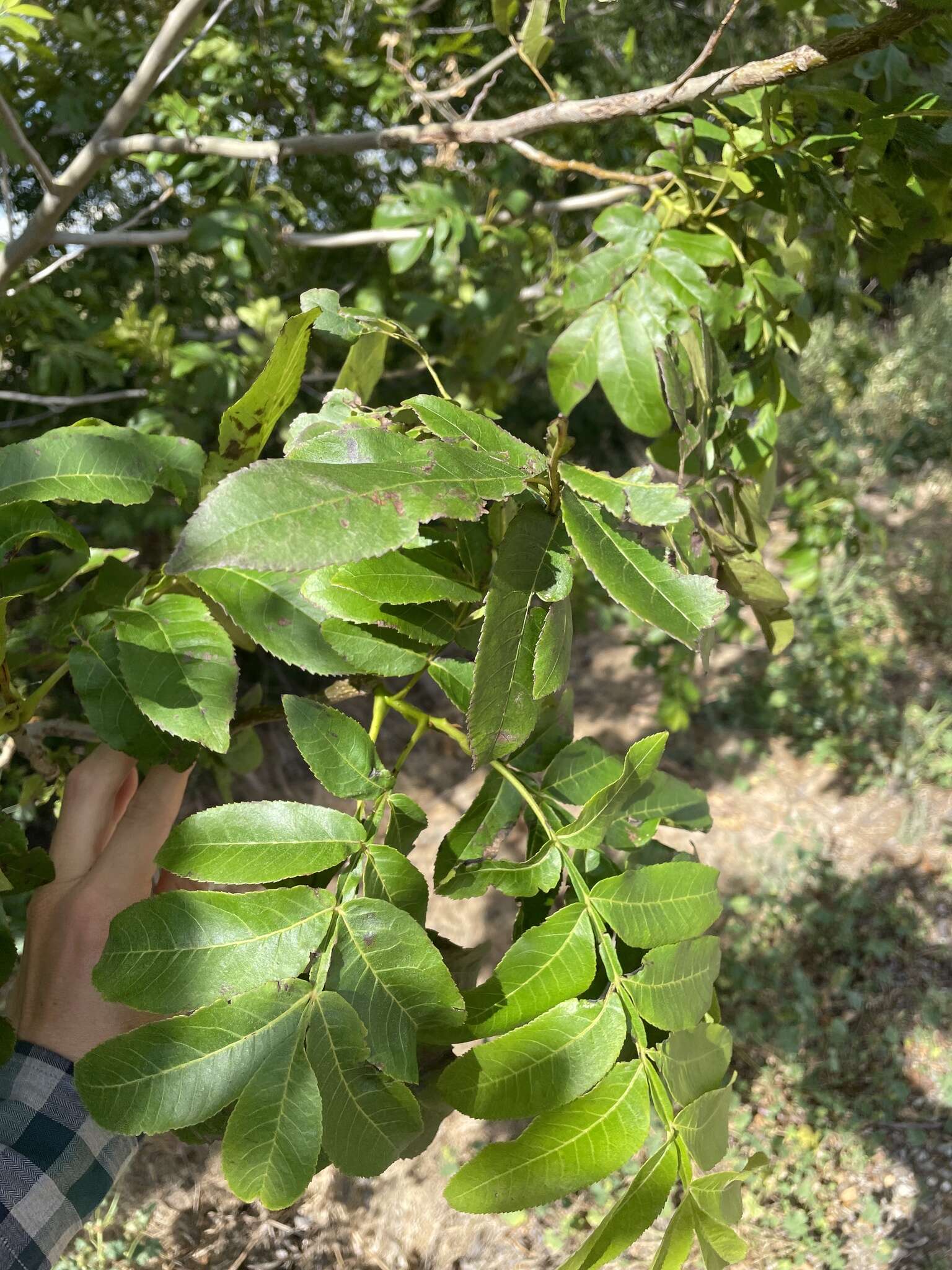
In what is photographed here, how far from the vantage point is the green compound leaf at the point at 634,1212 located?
22.5 inches

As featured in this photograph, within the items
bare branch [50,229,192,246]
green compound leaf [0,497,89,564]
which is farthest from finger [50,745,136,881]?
bare branch [50,229,192,246]

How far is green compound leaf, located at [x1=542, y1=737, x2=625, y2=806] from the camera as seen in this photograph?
0.80 metres

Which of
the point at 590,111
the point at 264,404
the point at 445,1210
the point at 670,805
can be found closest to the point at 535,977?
the point at 670,805

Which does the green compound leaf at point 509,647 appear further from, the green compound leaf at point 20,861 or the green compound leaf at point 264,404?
the green compound leaf at point 20,861

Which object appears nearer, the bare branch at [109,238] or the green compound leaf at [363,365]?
the green compound leaf at [363,365]

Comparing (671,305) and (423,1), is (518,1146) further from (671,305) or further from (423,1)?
(423,1)

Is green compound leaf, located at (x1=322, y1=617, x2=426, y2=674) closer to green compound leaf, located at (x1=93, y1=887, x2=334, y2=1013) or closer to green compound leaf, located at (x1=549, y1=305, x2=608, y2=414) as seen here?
green compound leaf, located at (x1=93, y1=887, x2=334, y2=1013)

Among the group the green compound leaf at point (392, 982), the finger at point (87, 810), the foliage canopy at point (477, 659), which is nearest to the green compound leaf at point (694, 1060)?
the foliage canopy at point (477, 659)

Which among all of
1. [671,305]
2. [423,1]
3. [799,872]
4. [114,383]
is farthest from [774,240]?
[799,872]

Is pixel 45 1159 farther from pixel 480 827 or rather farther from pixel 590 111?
pixel 590 111

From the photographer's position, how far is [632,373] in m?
0.97

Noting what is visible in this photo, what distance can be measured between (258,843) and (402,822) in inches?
5.1

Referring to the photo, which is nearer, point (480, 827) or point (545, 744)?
point (480, 827)

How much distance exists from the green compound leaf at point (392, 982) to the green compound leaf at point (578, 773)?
219 mm
